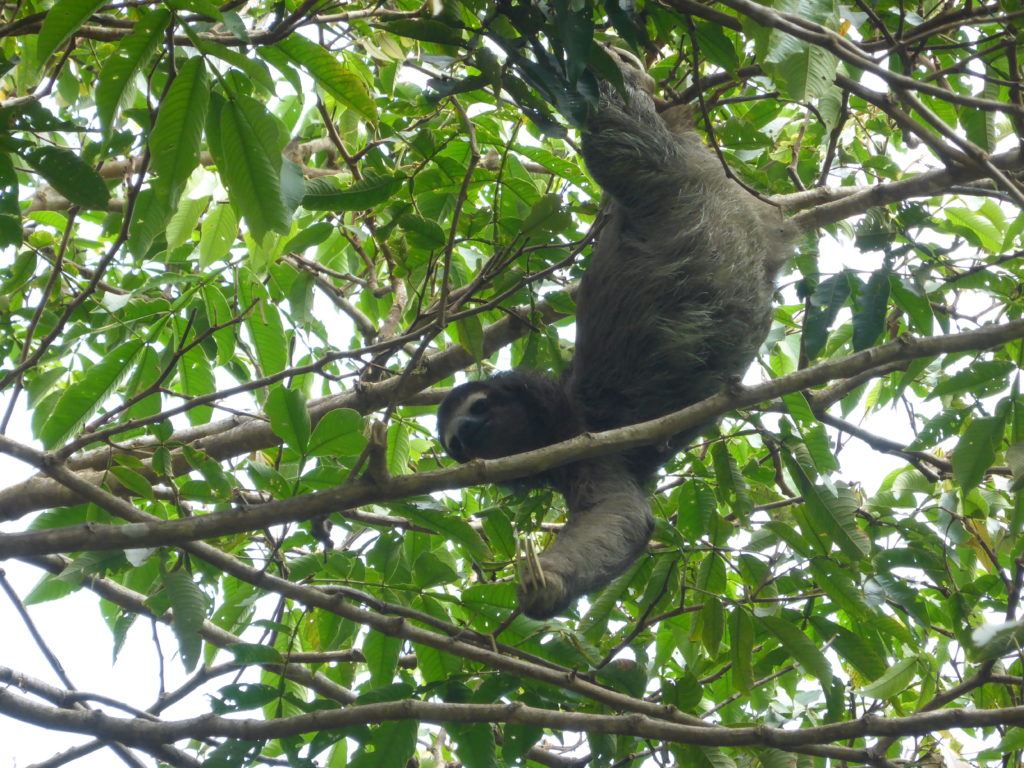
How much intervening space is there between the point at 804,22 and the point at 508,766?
2.99 m

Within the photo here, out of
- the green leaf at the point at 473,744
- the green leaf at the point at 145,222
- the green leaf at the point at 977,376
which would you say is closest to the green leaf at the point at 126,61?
the green leaf at the point at 145,222

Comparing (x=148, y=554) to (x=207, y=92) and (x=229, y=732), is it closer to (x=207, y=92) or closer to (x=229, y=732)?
(x=229, y=732)

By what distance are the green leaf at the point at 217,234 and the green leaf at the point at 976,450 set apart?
3460 mm

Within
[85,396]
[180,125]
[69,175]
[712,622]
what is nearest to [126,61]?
[180,125]

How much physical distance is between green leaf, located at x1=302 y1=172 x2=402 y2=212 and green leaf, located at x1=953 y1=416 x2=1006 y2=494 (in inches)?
106

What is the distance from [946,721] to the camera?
345cm

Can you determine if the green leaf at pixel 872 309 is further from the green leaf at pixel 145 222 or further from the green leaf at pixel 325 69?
the green leaf at pixel 145 222

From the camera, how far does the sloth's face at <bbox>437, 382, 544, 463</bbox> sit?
5.46 m

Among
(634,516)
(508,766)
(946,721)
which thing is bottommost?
(946,721)

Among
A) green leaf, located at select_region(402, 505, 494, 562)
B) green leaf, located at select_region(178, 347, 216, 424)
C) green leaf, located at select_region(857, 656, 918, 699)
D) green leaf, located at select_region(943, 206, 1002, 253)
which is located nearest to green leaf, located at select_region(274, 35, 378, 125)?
green leaf, located at select_region(402, 505, 494, 562)

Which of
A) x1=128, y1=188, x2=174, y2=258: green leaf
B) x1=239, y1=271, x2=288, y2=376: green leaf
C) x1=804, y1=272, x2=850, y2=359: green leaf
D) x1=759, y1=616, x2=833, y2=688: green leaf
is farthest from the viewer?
x1=239, y1=271, x2=288, y2=376: green leaf

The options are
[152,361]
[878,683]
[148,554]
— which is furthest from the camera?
[152,361]

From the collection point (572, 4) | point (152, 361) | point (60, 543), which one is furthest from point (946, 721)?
point (152, 361)

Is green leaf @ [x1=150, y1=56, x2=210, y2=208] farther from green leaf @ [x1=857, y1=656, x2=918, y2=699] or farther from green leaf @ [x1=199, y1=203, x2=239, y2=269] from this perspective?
green leaf @ [x1=857, y1=656, x2=918, y2=699]
